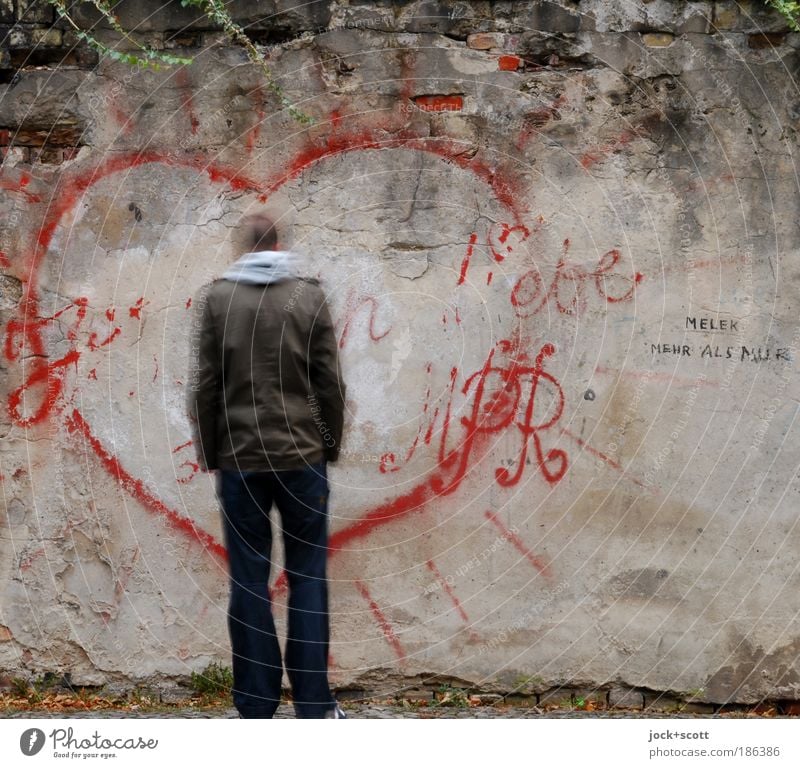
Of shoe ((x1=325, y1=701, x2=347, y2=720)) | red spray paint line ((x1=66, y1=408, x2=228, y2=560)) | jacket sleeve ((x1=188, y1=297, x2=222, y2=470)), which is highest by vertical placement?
jacket sleeve ((x1=188, y1=297, x2=222, y2=470))

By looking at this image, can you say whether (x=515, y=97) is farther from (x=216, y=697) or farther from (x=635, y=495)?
(x=216, y=697)

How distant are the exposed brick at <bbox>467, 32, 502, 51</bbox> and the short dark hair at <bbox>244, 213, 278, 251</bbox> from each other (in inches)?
41.0

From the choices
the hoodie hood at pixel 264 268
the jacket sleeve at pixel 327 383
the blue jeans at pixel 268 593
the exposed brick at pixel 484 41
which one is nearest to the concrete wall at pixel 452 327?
the exposed brick at pixel 484 41

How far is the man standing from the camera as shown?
4.26m

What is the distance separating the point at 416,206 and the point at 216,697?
2.09 m

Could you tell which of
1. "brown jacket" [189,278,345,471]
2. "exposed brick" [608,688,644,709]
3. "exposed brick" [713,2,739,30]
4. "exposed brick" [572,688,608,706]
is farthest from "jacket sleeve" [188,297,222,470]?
"exposed brick" [713,2,739,30]

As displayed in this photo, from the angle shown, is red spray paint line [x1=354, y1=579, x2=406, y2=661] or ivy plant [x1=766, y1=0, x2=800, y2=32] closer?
ivy plant [x1=766, y1=0, x2=800, y2=32]

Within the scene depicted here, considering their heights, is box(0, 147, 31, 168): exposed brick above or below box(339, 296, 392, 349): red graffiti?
above

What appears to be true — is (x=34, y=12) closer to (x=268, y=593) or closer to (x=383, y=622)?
(x=268, y=593)

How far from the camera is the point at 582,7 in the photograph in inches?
184

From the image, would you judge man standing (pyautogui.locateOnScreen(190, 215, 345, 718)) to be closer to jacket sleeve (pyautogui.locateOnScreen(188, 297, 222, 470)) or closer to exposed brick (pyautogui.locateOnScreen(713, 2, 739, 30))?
jacket sleeve (pyautogui.locateOnScreen(188, 297, 222, 470))

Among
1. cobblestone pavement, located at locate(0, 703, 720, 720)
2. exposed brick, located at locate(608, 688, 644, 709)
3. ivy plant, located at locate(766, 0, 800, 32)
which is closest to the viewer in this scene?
ivy plant, located at locate(766, 0, 800, 32)

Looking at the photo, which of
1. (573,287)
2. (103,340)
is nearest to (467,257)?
(573,287)

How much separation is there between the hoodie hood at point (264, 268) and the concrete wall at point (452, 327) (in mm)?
110
